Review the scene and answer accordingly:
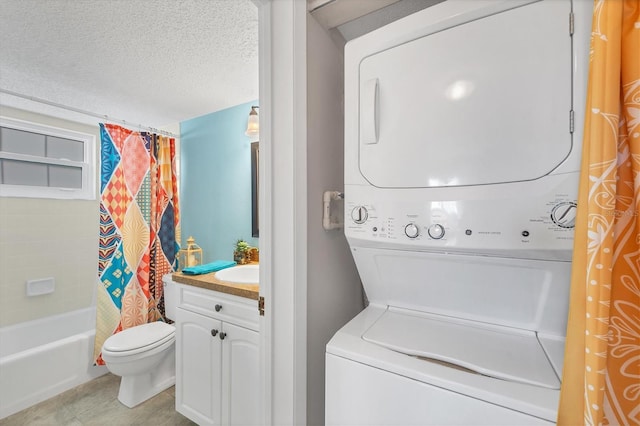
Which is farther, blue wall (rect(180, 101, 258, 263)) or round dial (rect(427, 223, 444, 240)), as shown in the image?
blue wall (rect(180, 101, 258, 263))

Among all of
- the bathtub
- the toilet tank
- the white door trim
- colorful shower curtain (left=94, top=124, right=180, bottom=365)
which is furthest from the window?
the white door trim

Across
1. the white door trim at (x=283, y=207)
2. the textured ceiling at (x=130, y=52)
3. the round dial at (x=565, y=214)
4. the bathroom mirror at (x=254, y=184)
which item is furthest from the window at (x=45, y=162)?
the round dial at (x=565, y=214)

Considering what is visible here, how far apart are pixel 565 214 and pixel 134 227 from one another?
295 cm

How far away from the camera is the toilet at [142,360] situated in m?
1.91

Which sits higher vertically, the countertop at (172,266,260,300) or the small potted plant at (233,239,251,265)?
the small potted plant at (233,239,251,265)

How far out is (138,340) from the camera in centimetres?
203

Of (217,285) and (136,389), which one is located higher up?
(217,285)

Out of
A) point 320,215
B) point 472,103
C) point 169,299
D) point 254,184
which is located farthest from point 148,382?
point 472,103

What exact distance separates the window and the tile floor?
1.76 m

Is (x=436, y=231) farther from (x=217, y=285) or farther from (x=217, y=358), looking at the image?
(x=217, y=358)

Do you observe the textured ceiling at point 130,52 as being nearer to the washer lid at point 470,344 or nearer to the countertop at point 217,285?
the countertop at point 217,285

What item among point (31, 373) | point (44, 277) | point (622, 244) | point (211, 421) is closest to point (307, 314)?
point (622, 244)

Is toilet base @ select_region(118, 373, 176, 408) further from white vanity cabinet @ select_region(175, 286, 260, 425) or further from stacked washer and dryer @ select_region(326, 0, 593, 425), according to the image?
stacked washer and dryer @ select_region(326, 0, 593, 425)

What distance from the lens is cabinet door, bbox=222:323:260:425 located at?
1.44 meters
